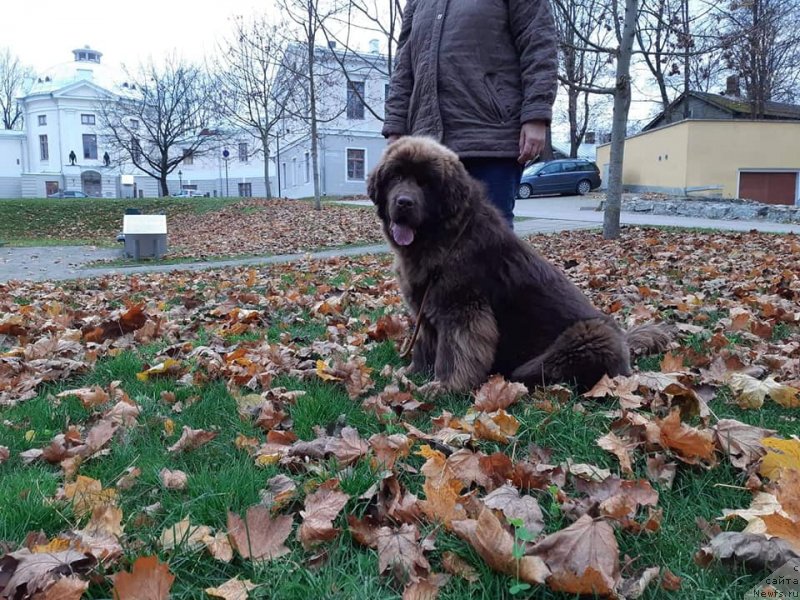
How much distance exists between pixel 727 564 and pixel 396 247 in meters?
2.46

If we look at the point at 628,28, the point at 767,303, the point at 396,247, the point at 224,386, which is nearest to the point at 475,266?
the point at 396,247

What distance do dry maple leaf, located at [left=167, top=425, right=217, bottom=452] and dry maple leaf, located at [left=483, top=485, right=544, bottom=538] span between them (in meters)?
1.35

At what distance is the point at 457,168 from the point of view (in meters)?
3.53

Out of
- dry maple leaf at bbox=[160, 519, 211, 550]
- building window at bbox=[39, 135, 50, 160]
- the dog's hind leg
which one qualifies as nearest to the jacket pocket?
the dog's hind leg

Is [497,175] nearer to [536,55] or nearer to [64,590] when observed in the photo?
[536,55]

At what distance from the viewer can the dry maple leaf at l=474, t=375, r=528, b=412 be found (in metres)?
2.92

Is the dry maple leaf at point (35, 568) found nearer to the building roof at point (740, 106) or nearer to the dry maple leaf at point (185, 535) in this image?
the dry maple leaf at point (185, 535)

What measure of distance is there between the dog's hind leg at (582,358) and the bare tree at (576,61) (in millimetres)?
5717

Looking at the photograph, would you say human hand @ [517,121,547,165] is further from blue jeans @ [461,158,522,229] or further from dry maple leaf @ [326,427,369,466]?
dry maple leaf @ [326,427,369,466]

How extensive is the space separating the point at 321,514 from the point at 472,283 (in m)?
1.80

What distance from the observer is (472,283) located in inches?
133

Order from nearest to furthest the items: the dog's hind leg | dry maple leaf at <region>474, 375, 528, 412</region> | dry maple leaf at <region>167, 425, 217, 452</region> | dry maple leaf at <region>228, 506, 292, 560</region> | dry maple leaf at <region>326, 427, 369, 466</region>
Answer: dry maple leaf at <region>228, 506, 292, 560</region> → dry maple leaf at <region>326, 427, 369, 466</region> → dry maple leaf at <region>167, 425, 217, 452</region> → dry maple leaf at <region>474, 375, 528, 412</region> → the dog's hind leg

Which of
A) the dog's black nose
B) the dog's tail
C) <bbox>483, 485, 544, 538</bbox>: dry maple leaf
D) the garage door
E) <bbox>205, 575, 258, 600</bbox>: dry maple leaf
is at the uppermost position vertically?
the garage door

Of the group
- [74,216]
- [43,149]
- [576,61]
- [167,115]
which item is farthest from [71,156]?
[576,61]
